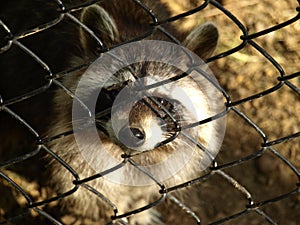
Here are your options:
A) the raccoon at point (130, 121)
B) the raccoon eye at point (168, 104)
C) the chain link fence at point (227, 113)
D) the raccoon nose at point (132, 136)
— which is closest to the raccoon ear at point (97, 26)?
the raccoon at point (130, 121)

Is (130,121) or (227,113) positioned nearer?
(130,121)

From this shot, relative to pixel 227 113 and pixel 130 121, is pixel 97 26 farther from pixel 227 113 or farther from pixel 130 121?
pixel 227 113

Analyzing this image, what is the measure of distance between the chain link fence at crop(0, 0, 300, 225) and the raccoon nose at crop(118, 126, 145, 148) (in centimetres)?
49

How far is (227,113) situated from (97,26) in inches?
30.7

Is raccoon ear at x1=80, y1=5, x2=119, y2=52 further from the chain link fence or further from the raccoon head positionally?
the chain link fence

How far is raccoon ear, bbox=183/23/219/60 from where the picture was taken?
11.8 ft

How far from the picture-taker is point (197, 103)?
12.3ft

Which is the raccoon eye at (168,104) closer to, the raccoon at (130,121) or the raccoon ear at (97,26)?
the raccoon at (130,121)

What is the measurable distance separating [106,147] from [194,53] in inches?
25.1

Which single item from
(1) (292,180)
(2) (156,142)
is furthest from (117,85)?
(1) (292,180)

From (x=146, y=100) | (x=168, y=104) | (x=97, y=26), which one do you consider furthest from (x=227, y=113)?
(x=97, y=26)

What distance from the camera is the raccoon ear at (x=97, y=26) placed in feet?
A: 10.7

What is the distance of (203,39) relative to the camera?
3609mm

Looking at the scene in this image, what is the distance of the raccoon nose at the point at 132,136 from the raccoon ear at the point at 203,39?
631 mm
